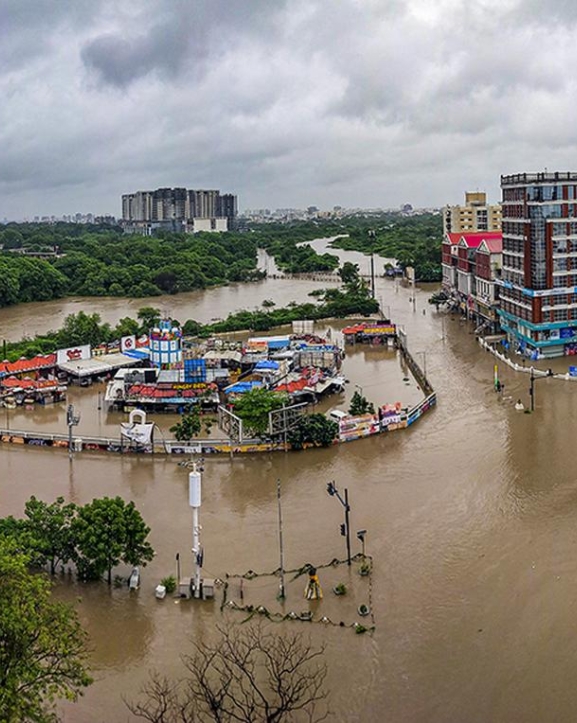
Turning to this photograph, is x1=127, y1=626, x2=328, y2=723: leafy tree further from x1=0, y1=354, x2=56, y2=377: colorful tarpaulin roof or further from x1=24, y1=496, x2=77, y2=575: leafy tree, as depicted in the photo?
x1=0, y1=354, x2=56, y2=377: colorful tarpaulin roof

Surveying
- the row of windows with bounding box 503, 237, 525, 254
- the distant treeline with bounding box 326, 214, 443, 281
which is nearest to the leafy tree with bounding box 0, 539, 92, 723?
the row of windows with bounding box 503, 237, 525, 254

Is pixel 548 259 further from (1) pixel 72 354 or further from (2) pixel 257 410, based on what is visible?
(1) pixel 72 354

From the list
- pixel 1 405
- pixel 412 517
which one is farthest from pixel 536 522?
pixel 1 405

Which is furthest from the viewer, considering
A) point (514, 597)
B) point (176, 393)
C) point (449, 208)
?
point (449, 208)

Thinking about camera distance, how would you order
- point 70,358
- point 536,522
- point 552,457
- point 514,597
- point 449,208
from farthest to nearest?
point 449,208 → point 70,358 → point 552,457 → point 536,522 → point 514,597

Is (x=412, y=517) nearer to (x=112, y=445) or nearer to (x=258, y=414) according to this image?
(x=258, y=414)

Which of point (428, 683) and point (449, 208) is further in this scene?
point (449, 208)

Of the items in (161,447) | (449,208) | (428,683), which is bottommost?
(428,683)
